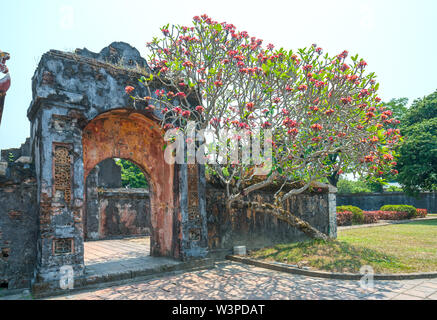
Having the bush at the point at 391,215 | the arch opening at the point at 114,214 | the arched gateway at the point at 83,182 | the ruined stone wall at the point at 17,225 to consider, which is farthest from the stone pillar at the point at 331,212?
the bush at the point at 391,215

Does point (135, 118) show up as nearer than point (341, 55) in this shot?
No

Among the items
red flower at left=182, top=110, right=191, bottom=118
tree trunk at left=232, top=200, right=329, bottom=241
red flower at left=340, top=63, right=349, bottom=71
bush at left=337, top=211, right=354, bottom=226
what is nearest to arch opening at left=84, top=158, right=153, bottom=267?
tree trunk at left=232, top=200, right=329, bottom=241

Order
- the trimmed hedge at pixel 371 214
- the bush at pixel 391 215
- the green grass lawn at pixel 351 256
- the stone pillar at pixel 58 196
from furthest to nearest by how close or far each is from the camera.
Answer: the bush at pixel 391 215
the trimmed hedge at pixel 371 214
the green grass lawn at pixel 351 256
the stone pillar at pixel 58 196

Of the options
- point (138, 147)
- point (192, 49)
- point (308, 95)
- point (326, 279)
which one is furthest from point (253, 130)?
point (326, 279)

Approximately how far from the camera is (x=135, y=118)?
25.3ft

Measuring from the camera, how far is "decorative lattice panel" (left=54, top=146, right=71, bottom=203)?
581 cm

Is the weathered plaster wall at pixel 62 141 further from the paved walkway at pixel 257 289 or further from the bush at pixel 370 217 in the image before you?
the bush at pixel 370 217

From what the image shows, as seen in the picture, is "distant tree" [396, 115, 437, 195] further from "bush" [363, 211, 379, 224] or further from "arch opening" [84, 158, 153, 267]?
"arch opening" [84, 158, 153, 267]

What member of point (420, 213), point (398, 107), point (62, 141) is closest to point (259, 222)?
point (62, 141)

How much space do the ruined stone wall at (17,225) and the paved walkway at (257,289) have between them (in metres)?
1.22

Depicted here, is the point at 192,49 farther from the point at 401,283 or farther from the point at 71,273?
the point at 401,283

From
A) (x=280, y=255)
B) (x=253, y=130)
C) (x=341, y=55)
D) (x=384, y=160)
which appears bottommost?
(x=280, y=255)

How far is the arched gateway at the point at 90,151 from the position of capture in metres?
5.69
